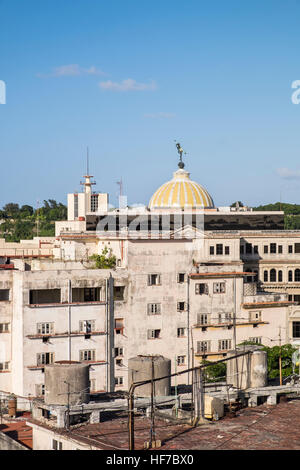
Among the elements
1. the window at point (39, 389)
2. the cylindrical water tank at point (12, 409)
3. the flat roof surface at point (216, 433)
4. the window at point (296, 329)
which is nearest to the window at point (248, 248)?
the window at point (296, 329)

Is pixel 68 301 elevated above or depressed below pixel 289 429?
above

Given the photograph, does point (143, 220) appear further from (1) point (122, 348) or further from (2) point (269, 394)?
(2) point (269, 394)

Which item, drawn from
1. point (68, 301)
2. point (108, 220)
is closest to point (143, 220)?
point (108, 220)

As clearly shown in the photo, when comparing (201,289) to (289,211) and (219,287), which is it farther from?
(289,211)

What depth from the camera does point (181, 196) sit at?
260 feet

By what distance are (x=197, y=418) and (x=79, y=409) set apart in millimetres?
4431

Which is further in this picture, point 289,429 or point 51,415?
point 51,415

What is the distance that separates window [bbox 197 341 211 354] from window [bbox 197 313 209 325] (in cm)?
134

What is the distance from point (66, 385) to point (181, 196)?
155 feet

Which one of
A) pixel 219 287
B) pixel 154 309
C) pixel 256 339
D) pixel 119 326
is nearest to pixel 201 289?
pixel 219 287

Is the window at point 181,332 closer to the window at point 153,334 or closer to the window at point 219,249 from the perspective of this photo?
the window at point 153,334

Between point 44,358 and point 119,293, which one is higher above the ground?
point 119,293

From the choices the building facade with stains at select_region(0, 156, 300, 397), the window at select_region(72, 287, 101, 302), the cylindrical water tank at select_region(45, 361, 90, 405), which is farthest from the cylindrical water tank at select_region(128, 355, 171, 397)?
the window at select_region(72, 287, 101, 302)

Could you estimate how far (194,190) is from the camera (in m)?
80.4
